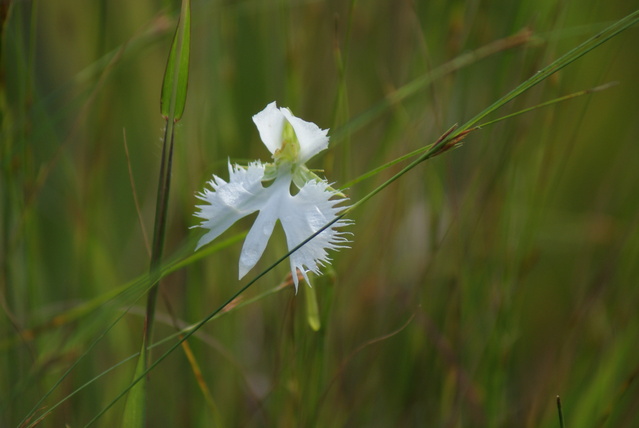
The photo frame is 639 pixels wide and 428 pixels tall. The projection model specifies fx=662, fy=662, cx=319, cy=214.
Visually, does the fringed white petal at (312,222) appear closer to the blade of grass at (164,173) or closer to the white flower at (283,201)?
the white flower at (283,201)

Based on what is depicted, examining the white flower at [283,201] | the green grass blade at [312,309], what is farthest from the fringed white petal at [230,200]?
the green grass blade at [312,309]

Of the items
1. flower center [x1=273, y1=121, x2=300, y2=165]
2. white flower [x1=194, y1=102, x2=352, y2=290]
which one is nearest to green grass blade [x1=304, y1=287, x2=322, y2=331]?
white flower [x1=194, y1=102, x2=352, y2=290]

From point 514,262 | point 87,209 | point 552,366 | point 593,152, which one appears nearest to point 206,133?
point 87,209

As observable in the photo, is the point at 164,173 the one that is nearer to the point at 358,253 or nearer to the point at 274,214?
the point at 274,214

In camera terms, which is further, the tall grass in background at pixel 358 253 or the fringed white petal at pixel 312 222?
the tall grass in background at pixel 358 253

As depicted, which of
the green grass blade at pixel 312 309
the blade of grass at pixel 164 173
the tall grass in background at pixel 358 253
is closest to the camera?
the blade of grass at pixel 164 173

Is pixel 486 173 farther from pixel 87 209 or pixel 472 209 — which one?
pixel 87 209

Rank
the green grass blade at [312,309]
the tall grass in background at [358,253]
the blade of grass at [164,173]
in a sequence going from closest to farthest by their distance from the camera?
the blade of grass at [164,173]
the green grass blade at [312,309]
the tall grass in background at [358,253]
